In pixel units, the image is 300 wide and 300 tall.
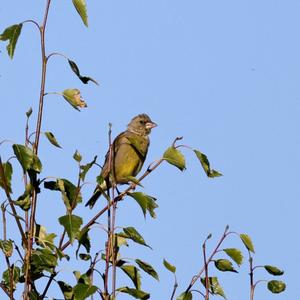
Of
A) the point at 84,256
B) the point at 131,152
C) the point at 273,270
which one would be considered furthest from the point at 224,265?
the point at 131,152

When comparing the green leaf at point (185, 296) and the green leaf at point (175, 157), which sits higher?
the green leaf at point (175, 157)

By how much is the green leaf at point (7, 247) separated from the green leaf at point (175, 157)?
2.82 ft

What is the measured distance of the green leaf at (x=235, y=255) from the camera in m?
3.19

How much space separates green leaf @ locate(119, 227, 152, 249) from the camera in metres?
2.96

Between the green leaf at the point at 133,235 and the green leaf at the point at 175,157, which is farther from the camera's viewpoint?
the green leaf at the point at 175,157

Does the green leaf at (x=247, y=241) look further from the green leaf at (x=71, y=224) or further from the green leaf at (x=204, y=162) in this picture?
the green leaf at (x=71, y=224)

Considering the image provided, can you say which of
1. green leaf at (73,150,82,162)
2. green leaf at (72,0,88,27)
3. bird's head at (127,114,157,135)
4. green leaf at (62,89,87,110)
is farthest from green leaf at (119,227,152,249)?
bird's head at (127,114,157,135)

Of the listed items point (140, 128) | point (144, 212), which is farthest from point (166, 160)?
point (140, 128)

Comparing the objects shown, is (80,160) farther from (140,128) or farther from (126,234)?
(140,128)

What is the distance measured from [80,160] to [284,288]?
106 centimetres

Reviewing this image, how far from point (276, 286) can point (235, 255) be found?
0.74 feet

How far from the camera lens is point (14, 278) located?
2.82 metres

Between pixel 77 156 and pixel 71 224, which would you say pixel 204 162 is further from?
pixel 71 224

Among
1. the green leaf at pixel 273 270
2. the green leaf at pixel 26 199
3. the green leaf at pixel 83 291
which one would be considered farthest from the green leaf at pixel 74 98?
the green leaf at pixel 273 270
